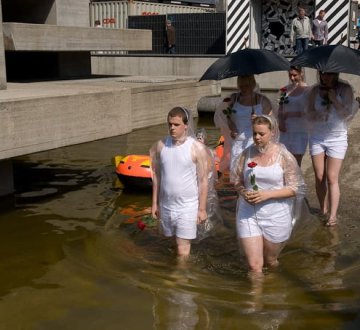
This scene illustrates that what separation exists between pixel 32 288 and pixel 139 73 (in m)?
18.9

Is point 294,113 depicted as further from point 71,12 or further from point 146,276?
point 71,12

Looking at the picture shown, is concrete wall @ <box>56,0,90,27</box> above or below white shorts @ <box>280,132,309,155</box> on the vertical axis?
above

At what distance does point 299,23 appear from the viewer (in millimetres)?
20750

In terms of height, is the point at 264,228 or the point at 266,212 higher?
the point at 266,212

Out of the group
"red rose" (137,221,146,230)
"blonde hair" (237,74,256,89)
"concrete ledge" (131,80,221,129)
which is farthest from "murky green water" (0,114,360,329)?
"concrete ledge" (131,80,221,129)

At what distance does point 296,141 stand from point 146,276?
9.88ft

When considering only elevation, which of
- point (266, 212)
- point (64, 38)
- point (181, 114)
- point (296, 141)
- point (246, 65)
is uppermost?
point (64, 38)

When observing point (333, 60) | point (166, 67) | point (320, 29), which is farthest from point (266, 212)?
point (166, 67)

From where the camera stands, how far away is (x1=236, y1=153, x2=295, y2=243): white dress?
5.41m

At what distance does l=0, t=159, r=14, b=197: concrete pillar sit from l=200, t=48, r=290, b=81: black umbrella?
3309 millimetres

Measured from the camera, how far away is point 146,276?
588 cm

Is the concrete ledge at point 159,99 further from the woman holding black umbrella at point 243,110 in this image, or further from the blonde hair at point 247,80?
Answer: the blonde hair at point 247,80

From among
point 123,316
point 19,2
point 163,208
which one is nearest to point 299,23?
point 19,2

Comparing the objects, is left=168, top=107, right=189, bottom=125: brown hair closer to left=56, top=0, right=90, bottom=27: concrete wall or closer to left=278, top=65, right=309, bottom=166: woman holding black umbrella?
left=278, top=65, right=309, bottom=166: woman holding black umbrella
